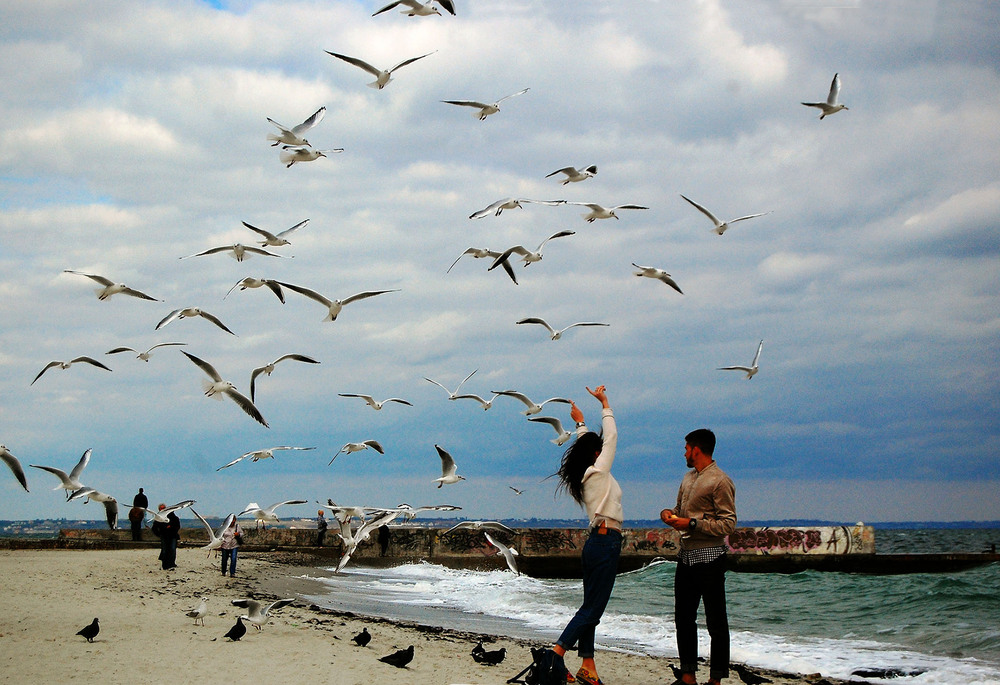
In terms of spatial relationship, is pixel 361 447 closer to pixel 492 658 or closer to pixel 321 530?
pixel 492 658

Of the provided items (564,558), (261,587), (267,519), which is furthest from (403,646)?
(564,558)

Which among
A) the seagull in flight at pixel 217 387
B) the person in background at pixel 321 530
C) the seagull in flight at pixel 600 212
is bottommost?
the person in background at pixel 321 530

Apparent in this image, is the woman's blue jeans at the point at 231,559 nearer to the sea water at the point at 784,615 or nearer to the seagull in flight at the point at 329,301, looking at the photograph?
the sea water at the point at 784,615

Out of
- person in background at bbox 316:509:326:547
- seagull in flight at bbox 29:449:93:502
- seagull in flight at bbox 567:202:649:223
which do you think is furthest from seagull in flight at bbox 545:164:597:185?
person in background at bbox 316:509:326:547

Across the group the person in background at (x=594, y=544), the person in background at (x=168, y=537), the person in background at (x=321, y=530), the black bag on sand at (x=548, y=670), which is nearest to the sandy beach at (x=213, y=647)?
the black bag on sand at (x=548, y=670)

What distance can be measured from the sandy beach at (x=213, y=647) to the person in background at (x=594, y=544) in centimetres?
144

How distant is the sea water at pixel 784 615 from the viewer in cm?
1024

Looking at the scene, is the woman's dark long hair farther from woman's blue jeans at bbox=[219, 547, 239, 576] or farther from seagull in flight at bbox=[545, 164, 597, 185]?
woman's blue jeans at bbox=[219, 547, 239, 576]

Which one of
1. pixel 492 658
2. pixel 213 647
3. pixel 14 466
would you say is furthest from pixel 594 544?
pixel 14 466

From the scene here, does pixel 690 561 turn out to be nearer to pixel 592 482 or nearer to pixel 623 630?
pixel 592 482

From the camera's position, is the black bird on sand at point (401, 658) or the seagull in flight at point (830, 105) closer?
the black bird on sand at point (401, 658)

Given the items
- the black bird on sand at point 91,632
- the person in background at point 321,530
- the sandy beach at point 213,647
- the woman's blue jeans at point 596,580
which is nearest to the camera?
the woman's blue jeans at point 596,580

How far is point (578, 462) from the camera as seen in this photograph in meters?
6.44

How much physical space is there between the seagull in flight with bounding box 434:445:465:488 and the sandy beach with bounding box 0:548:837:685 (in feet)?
6.20
